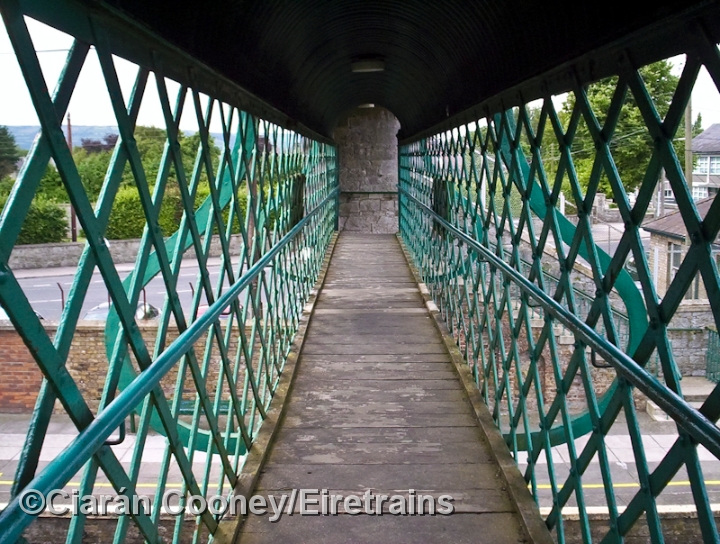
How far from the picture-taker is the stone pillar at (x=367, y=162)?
16.5 meters

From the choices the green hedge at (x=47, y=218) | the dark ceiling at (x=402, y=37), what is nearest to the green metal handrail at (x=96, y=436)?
the dark ceiling at (x=402, y=37)

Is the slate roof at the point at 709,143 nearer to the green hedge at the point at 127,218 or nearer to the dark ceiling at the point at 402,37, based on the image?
the dark ceiling at the point at 402,37

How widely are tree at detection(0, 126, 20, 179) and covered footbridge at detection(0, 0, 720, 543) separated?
240mm

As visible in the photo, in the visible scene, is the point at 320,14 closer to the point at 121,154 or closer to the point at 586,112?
the point at 586,112

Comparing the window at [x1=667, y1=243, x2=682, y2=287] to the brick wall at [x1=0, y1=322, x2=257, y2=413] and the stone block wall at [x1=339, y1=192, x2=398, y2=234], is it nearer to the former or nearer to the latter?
the brick wall at [x1=0, y1=322, x2=257, y2=413]

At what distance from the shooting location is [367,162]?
656 inches

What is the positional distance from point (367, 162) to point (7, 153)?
47.8 ft

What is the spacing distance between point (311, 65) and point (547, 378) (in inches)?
384

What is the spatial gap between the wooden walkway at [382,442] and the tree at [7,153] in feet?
5.88

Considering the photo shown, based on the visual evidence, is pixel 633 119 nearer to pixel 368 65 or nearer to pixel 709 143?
pixel 709 143

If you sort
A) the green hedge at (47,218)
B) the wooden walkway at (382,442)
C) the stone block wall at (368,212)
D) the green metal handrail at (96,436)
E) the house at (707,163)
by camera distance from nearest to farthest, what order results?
1. the green metal handrail at (96,436)
2. the wooden walkway at (382,442)
3. the house at (707,163)
4. the green hedge at (47,218)
5. the stone block wall at (368,212)

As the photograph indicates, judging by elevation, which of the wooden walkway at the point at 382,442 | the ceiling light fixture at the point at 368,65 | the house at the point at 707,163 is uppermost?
the ceiling light fixture at the point at 368,65

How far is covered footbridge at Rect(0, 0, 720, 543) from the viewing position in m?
1.60

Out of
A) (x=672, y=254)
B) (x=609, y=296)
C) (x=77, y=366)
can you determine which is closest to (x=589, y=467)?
(x=672, y=254)
